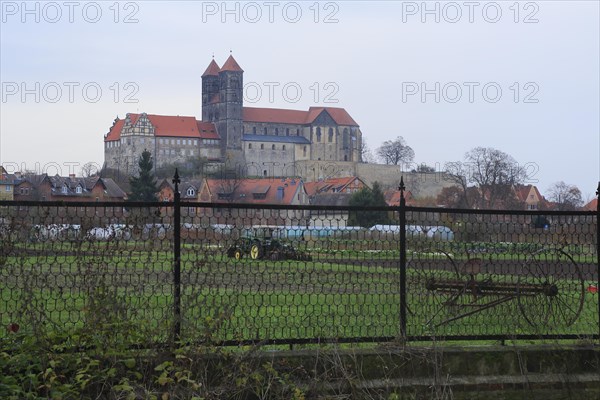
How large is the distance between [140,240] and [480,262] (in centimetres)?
333

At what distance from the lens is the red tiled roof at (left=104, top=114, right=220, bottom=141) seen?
395 ft

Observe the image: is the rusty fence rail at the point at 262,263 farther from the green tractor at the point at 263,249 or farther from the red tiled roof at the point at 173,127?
the red tiled roof at the point at 173,127

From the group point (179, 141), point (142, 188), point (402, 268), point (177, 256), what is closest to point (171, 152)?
point (179, 141)

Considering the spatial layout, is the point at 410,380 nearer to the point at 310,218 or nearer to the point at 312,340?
the point at 312,340

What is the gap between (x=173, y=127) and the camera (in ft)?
404

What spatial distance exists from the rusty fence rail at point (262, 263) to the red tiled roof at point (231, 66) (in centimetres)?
12629

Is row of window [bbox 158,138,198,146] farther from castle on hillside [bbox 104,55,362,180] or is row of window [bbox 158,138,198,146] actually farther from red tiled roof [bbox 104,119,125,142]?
red tiled roof [bbox 104,119,125,142]

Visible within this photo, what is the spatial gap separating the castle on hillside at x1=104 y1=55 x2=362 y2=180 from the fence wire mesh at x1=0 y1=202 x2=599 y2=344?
106 m

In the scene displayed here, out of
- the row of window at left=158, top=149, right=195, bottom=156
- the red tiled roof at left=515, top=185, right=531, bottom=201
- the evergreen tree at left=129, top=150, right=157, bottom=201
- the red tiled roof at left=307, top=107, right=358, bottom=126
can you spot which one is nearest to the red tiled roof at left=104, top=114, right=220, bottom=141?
the row of window at left=158, top=149, right=195, bottom=156

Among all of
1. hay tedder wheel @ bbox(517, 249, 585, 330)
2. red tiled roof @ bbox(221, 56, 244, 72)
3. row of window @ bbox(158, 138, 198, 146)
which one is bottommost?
hay tedder wheel @ bbox(517, 249, 585, 330)

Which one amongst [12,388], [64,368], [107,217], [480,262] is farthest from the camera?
[480,262]

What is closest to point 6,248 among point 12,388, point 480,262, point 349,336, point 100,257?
point 100,257

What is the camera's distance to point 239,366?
21.3ft

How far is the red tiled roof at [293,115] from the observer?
134500 millimetres
